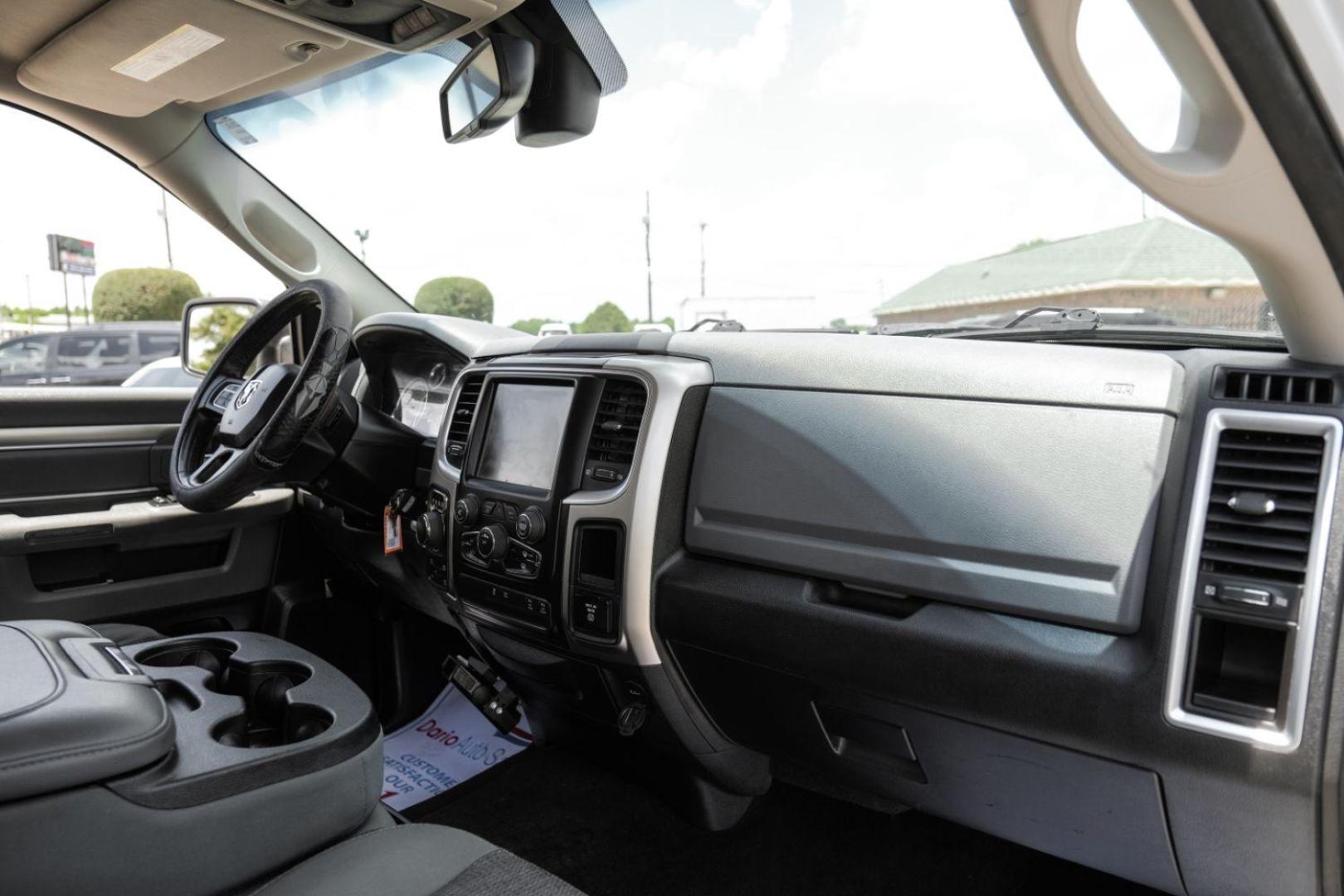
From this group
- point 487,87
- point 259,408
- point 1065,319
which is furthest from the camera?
point 487,87

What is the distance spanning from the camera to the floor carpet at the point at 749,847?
194 cm

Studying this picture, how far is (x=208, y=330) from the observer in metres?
2.97

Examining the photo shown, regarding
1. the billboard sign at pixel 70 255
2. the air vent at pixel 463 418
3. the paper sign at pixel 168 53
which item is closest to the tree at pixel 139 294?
the billboard sign at pixel 70 255

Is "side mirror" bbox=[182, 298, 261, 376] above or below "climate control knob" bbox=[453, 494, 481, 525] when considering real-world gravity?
above

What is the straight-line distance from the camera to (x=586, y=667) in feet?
5.74

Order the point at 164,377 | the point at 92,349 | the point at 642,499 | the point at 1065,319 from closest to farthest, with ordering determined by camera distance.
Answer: the point at 642,499 → the point at 1065,319 → the point at 164,377 → the point at 92,349

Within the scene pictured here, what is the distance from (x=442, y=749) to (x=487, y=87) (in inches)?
68.2

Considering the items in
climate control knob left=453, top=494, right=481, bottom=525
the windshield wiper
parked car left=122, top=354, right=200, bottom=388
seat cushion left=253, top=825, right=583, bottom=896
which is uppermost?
the windshield wiper

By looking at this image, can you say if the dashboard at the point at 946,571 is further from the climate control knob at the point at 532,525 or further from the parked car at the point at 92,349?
the parked car at the point at 92,349

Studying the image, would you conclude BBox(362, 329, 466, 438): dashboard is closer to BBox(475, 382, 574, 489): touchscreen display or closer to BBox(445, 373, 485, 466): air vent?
BBox(445, 373, 485, 466): air vent

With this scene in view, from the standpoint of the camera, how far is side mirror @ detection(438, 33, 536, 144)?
79.2 inches

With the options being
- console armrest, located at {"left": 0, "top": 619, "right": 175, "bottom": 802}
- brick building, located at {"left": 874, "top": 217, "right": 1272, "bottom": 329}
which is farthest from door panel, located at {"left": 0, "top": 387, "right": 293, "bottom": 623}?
brick building, located at {"left": 874, "top": 217, "right": 1272, "bottom": 329}

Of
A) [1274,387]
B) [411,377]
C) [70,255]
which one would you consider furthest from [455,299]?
[70,255]

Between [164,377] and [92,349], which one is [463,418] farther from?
[92,349]
